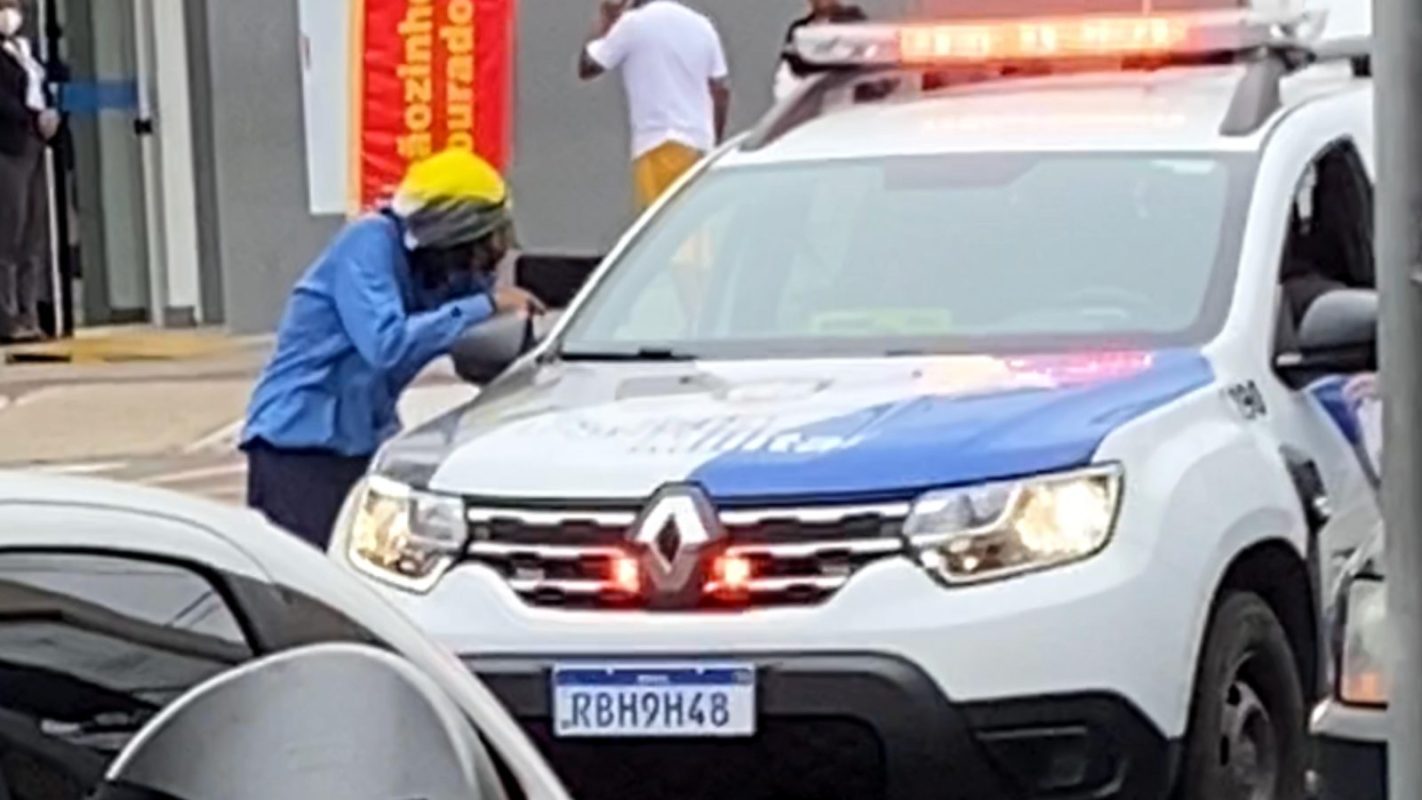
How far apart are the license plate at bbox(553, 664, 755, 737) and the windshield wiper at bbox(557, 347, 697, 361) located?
131 cm

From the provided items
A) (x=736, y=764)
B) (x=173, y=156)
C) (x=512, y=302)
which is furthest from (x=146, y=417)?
(x=736, y=764)

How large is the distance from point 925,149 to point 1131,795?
7.15 ft

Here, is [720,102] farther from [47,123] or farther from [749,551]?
[749,551]

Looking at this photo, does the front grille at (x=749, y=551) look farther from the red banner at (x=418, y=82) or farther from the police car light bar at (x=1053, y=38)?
the red banner at (x=418, y=82)

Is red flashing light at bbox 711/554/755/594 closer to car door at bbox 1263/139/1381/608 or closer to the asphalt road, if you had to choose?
car door at bbox 1263/139/1381/608

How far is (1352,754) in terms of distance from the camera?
543 cm

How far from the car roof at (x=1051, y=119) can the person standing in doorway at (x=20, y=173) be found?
8.46 metres

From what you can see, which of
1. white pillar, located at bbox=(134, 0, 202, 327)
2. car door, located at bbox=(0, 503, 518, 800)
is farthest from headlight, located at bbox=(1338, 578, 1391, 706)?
white pillar, located at bbox=(134, 0, 202, 327)

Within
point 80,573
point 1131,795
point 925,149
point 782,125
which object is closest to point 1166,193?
point 925,149

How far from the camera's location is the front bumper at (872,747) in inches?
251

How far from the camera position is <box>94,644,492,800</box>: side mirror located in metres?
2.94

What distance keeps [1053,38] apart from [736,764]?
2914mm

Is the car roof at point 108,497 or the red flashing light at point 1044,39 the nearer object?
the car roof at point 108,497

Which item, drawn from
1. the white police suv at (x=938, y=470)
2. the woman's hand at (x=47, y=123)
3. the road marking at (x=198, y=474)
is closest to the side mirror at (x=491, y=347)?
the white police suv at (x=938, y=470)
